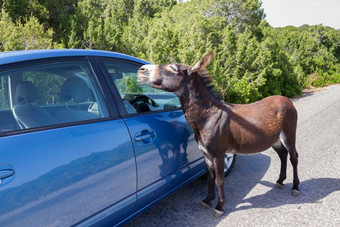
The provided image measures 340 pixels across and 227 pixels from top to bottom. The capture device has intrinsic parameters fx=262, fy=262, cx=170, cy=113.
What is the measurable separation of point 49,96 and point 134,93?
3.26 ft

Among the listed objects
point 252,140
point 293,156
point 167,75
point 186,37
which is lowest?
point 293,156

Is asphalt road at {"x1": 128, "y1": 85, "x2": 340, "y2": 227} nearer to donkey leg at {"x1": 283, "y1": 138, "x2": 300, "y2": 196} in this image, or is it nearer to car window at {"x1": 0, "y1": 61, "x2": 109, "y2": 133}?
donkey leg at {"x1": 283, "y1": 138, "x2": 300, "y2": 196}

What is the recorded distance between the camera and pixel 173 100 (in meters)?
3.26

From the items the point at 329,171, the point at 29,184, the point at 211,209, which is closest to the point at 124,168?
the point at 29,184

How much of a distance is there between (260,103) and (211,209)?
4.67 feet

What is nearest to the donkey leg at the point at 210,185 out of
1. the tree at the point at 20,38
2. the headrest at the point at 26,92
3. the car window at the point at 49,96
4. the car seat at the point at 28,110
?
the car window at the point at 49,96

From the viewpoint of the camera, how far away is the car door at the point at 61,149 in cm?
158

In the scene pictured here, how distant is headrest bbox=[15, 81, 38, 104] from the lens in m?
2.02

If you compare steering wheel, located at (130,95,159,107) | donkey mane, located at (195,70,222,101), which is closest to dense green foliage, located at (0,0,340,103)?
donkey mane, located at (195,70,222,101)

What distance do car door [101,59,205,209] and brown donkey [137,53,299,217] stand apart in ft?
0.68

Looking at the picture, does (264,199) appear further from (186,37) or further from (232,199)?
(186,37)

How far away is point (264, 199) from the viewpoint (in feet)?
11.0

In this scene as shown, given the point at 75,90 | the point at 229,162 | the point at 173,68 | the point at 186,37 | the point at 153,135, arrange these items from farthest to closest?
the point at 186,37
the point at 229,162
the point at 173,68
the point at 153,135
the point at 75,90

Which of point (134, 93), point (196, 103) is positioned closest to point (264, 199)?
point (196, 103)
